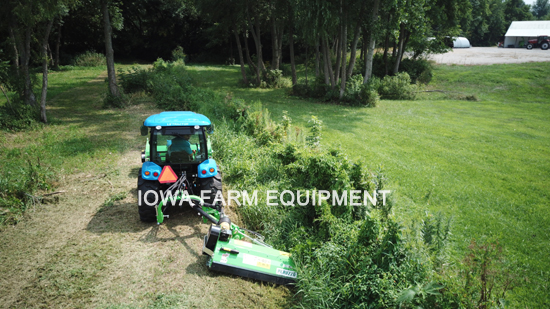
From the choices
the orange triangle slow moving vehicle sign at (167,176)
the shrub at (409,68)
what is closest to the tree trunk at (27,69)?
the orange triangle slow moving vehicle sign at (167,176)

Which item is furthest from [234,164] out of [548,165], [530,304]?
[548,165]

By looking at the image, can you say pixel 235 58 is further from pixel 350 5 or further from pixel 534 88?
pixel 534 88

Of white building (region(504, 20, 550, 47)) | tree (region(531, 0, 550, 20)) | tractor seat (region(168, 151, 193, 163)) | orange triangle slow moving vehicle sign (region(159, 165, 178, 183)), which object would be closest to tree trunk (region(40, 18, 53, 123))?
tractor seat (region(168, 151, 193, 163))

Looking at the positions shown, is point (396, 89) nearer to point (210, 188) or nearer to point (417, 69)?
point (417, 69)

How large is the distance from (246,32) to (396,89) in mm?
13430

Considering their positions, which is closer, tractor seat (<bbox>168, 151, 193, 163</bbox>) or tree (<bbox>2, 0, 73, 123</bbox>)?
tractor seat (<bbox>168, 151, 193, 163</bbox>)

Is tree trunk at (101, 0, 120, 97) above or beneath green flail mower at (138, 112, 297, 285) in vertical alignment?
above

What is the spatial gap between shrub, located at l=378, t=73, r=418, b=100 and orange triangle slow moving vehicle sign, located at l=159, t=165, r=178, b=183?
64.4 feet

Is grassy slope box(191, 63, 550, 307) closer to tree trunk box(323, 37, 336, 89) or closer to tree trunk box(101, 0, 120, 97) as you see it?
tree trunk box(323, 37, 336, 89)

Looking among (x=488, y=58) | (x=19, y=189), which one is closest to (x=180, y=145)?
(x=19, y=189)

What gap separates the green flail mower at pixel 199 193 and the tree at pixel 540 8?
→ 117m

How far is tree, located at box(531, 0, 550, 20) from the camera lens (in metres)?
89.8

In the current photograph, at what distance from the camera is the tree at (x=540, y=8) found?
89812mm

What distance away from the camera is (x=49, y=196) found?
7.05 m
